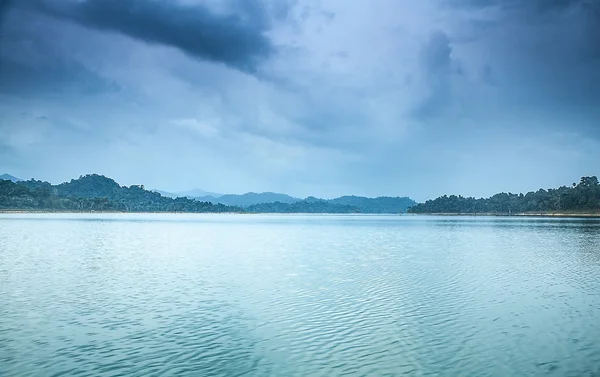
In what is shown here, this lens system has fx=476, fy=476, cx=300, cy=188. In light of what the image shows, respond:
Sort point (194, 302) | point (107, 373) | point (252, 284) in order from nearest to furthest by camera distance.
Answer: point (107, 373)
point (194, 302)
point (252, 284)

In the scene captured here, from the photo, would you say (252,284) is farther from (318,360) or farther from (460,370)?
(460,370)

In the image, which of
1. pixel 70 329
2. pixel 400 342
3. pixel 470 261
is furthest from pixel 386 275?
pixel 70 329

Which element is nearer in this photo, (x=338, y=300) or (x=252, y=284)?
(x=338, y=300)

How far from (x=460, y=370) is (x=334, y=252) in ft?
142

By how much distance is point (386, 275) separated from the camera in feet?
127

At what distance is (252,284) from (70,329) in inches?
573

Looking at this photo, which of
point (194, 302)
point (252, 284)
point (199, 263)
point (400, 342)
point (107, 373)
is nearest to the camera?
point (107, 373)

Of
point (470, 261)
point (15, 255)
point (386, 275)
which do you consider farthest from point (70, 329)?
point (470, 261)

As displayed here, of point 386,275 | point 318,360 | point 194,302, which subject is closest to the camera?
point 318,360

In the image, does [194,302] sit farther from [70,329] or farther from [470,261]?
[470,261]

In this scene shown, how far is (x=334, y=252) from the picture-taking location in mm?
59625

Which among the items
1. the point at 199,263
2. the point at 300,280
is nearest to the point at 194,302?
the point at 300,280

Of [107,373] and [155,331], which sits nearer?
[107,373]

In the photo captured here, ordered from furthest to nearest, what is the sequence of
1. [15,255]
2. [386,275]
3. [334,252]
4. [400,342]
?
[334,252] < [15,255] < [386,275] < [400,342]
